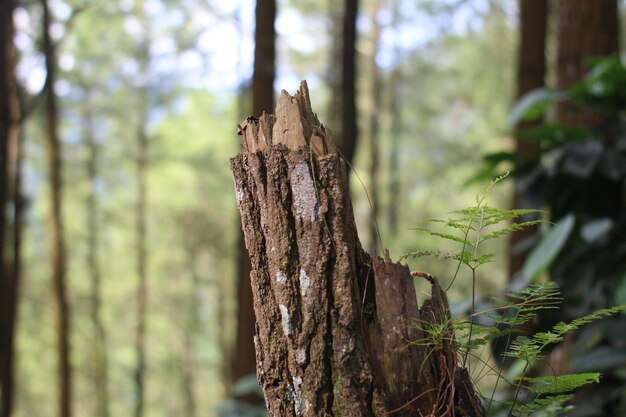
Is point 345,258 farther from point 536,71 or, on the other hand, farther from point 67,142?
point 67,142

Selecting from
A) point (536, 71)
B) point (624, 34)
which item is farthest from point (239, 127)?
point (624, 34)

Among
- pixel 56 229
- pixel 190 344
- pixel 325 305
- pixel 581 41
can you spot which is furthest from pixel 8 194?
pixel 190 344

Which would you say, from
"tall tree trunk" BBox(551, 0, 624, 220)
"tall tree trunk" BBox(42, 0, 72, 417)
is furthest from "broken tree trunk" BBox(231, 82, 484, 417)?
"tall tree trunk" BBox(42, 0, 72, 417)

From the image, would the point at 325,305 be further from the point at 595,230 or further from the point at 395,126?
the point at 395,126

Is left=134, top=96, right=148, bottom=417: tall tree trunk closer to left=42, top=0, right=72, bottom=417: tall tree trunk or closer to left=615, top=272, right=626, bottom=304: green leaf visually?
left=42, top=0, right=72, bottom=417: tall tree trunk

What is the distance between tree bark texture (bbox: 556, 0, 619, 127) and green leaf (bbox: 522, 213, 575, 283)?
6.39ft

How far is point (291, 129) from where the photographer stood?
1.67 metres

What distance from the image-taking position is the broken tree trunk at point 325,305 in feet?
5.10

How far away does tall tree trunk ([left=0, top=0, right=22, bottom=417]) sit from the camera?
7121mm

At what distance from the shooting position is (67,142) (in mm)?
16000

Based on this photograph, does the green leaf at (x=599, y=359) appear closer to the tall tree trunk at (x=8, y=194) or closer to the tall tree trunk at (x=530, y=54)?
the tall tree trunk at (x=530, y=54)

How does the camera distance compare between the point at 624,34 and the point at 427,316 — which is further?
the point at 624,34

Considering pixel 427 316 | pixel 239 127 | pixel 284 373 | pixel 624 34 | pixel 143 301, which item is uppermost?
pixel 624 34

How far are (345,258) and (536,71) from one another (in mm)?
5947
